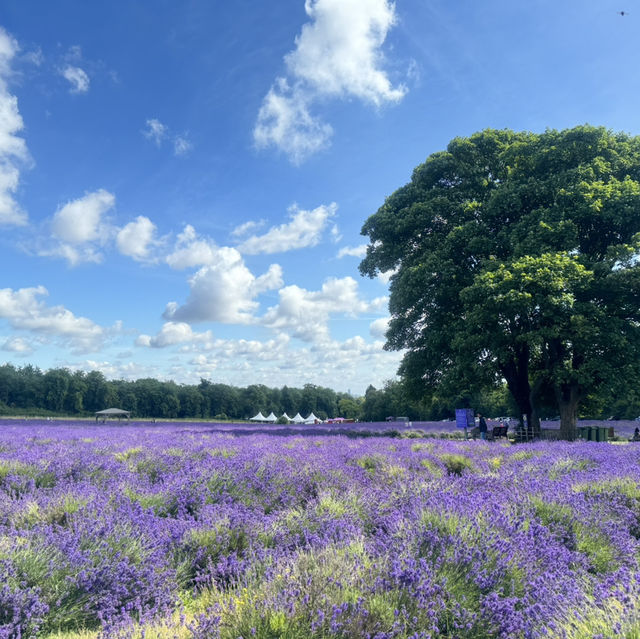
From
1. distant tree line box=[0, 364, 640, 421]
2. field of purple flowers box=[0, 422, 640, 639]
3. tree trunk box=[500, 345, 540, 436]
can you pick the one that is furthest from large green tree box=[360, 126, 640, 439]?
Answer: distant tree line box=[0, 364, 640, 421]

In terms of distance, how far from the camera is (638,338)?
1534 cm

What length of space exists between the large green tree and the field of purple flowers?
996 centimetres

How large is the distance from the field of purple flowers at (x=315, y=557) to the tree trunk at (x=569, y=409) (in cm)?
1210

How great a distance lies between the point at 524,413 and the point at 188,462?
666 inches

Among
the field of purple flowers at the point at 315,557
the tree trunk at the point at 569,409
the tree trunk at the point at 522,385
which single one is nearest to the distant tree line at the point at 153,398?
the tree trunk at the point at 522,385

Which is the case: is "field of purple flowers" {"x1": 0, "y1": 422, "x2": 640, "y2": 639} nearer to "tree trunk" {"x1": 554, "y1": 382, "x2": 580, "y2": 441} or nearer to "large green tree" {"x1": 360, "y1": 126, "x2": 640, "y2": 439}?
"large green tree" {"x1": 360, "y1": 126, "x2": 640, "y2": 439}

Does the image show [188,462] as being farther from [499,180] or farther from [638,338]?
[499,180]

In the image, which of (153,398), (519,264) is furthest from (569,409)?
(153,398)

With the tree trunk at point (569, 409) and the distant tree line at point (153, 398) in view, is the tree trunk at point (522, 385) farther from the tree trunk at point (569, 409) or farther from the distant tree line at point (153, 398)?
the distant tree line at point (153, 398)

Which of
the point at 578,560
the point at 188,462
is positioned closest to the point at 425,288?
the point at 188,462

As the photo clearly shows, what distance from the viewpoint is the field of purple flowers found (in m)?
2.46

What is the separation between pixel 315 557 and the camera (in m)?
3.13

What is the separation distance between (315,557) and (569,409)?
17395mm

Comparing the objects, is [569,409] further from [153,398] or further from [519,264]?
[153,398]
